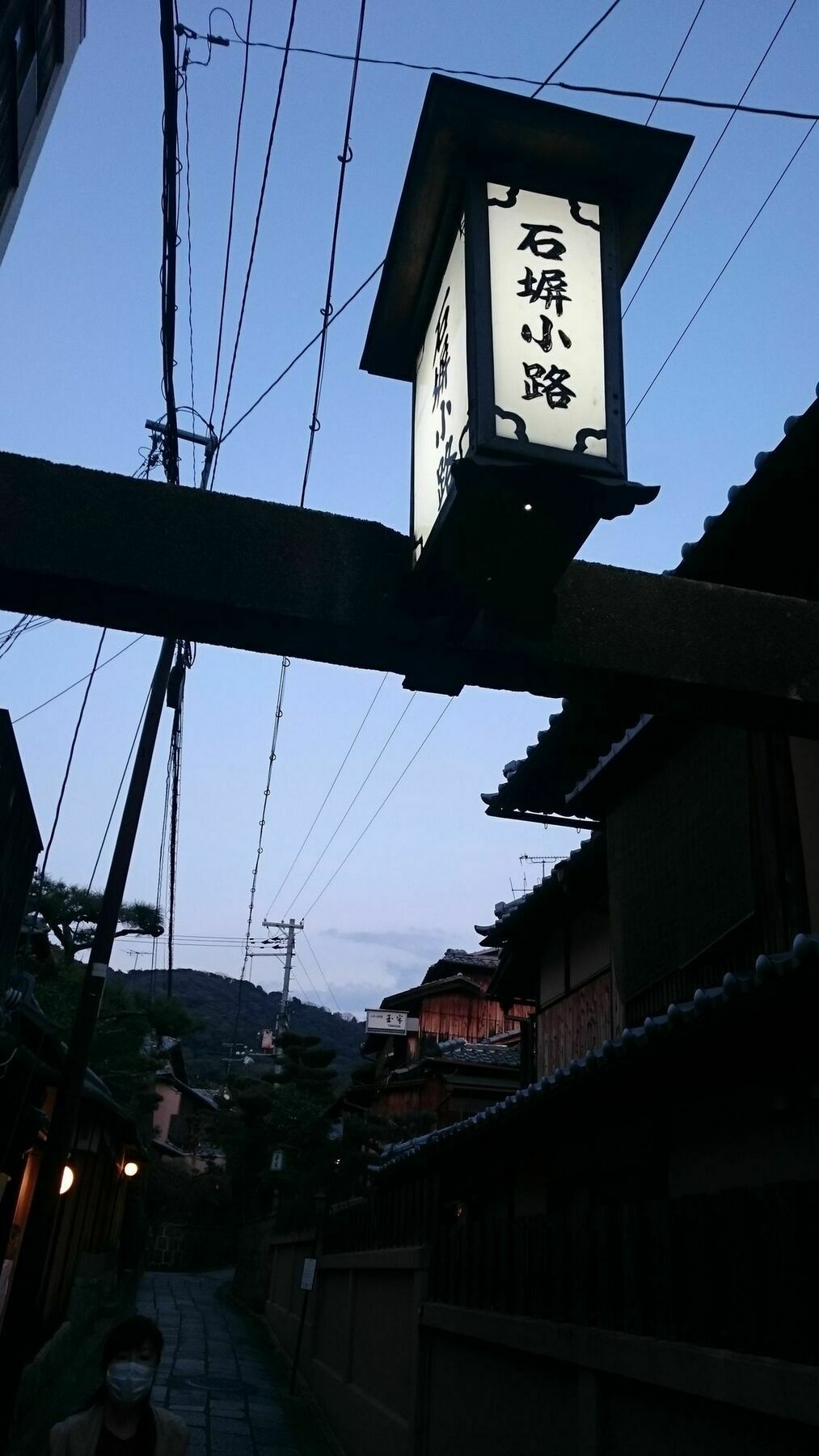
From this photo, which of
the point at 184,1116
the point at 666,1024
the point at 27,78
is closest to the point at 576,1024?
the point at 666,1024

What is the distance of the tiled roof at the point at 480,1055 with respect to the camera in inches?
1500

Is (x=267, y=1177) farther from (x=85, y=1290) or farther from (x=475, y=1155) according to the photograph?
(x=475, y=1155)

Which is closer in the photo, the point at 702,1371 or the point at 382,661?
the point at 382,661

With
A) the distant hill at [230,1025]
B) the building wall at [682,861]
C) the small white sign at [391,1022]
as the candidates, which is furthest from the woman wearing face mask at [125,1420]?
the distant hill at [230,1025]

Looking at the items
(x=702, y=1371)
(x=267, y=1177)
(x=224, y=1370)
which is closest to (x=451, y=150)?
(x=702, y=1371)

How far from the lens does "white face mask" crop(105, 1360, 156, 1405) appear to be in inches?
185

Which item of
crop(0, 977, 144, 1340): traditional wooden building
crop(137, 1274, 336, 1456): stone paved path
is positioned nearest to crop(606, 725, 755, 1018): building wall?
crop(0, 977, 144, 1340): traditional wooden building

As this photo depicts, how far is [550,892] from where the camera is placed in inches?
613

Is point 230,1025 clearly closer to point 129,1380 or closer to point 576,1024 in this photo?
point 576,1024

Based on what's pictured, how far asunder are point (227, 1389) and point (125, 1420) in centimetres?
1640

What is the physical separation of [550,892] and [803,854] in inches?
263

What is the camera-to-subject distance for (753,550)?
10.2 meters

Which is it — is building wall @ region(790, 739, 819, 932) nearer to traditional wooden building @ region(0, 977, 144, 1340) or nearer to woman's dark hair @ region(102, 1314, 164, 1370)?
woman's dark hair @ region(102, 1314, 164, 1370)

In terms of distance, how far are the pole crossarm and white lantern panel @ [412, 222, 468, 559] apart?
0.30m
